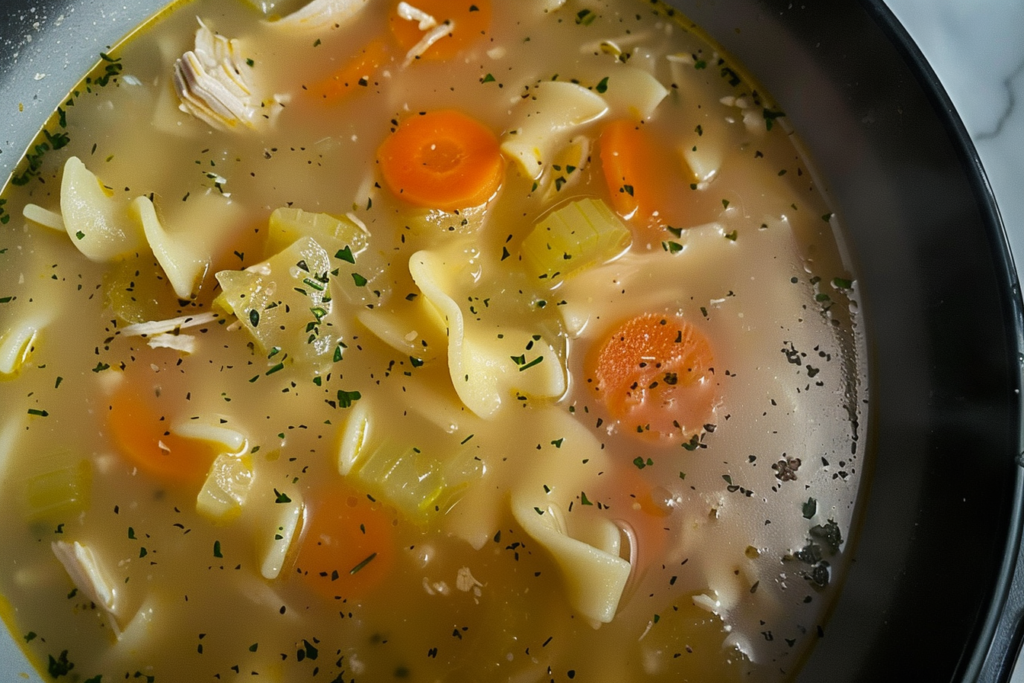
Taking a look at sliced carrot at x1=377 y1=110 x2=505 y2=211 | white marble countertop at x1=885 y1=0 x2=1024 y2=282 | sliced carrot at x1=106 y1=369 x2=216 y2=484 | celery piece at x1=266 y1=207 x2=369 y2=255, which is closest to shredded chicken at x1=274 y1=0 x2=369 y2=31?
sliced carrot at x1=377 y1=110 x2=505 y2=211

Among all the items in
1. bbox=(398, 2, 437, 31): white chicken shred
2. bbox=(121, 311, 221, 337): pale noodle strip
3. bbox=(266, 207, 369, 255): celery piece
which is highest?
bbox=(398, 2, 437, 31): white chicken shred

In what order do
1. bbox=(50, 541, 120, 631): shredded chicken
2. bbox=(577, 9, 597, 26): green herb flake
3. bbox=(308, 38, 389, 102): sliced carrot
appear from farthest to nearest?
bbox=(577, 9, 597, 26): green herb flake → bbox=(308, 38, 389, 102): sliced carrot → bbox=(50, 541, 120, 631): shredded chicken

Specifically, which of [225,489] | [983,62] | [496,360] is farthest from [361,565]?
[983,62]

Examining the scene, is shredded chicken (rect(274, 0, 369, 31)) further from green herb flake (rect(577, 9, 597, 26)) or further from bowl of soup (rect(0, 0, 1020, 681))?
green herb flake (rect(577, 9, 597, 26))

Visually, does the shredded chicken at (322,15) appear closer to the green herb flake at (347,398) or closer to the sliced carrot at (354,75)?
the sliced carrot at (354,75)

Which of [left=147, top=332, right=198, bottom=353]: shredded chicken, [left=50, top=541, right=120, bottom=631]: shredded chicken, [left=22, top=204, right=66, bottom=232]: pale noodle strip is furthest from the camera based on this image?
[left=22, top=204, right=66, bottom=232]: pale noodle strip

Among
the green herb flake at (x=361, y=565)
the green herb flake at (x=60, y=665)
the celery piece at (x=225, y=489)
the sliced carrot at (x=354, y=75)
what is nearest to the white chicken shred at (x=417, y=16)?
the sliced carrot at (x=354, y=75)

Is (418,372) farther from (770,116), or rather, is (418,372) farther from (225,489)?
(770,116)

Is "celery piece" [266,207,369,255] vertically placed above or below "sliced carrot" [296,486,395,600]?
above
